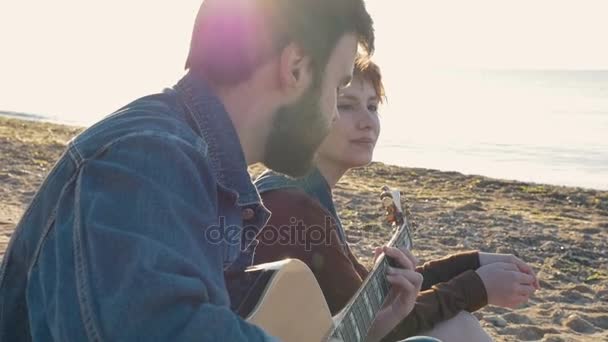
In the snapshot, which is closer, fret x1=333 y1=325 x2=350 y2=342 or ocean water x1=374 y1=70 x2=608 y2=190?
fret x1=333 y1=325 x2=350 y2=342

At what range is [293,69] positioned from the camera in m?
1.81

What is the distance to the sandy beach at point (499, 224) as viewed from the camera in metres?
4.70

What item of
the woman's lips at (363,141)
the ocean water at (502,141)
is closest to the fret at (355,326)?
the woman's lips at (363,141)

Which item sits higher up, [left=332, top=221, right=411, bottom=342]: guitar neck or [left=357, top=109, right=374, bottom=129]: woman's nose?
[left=357, top=109, right=374, bottom=129]: woman's nose

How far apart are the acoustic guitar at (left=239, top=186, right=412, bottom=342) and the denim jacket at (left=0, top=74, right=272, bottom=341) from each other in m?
0.37

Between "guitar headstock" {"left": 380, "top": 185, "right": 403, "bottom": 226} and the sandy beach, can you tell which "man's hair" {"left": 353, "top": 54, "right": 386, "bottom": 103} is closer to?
"guitar headstock" {"left": 380, "top": 185, "right": 403, "bottom": 226}

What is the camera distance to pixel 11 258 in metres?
1.61

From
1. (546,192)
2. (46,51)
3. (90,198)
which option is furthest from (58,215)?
(46,51)

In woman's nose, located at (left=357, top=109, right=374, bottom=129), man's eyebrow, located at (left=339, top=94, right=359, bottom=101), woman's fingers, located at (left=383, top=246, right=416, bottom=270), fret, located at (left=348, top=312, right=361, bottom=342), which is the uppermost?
man's eyebrow, located at (left=339, top=94, right=359, bottom=101)

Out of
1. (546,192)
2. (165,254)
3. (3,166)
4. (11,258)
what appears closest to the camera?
(165,254)

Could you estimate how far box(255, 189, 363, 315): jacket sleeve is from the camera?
2436mm

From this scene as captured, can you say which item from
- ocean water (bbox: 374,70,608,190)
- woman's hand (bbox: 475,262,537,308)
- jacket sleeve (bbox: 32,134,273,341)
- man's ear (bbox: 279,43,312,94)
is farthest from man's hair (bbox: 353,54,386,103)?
ocean water (bbox: 374,70,608,190)

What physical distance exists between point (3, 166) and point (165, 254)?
7.41 meters

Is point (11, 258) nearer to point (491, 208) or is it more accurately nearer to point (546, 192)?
point (491, 208)
